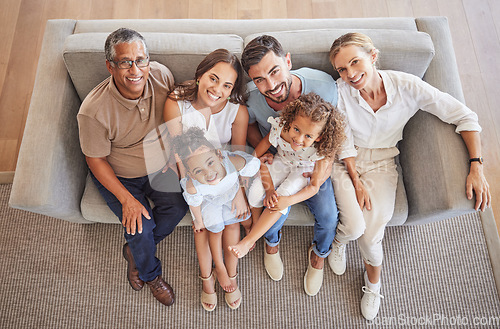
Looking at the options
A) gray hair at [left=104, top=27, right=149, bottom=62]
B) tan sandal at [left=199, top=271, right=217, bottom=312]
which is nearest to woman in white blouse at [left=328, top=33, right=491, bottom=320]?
tan sandal at [left=199, top=271, right=217, bottom=312]

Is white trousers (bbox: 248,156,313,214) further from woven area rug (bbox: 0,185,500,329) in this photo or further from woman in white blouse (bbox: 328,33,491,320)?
woven area rug (bbox: 0,185,500,329)

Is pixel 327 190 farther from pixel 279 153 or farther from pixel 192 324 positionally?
pixel 192 324

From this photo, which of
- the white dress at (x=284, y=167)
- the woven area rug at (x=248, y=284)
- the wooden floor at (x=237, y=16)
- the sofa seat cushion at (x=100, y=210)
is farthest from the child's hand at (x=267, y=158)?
the wooden floor at (x=237, y=16)

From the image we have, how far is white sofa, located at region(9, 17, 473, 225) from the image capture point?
1441 millimetres

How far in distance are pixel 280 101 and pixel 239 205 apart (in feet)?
1.58

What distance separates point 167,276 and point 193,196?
0.59 meters

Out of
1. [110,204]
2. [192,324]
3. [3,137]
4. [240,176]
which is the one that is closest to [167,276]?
[192,324]

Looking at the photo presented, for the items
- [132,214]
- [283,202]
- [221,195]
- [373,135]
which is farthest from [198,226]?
[373,135]

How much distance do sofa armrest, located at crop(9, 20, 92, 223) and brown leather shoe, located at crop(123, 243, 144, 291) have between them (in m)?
0.27

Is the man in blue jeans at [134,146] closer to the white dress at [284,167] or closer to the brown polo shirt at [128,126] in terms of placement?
the brown polo shirt at [128,126]

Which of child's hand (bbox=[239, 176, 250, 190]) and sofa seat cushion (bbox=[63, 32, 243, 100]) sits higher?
sofa seat cushion (bbox=[63, 32, 243, 100])

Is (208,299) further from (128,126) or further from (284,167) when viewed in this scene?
(128,126)

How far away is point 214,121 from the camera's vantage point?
1531 millimetres

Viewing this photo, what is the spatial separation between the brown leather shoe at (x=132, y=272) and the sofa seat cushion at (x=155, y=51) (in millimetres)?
786
